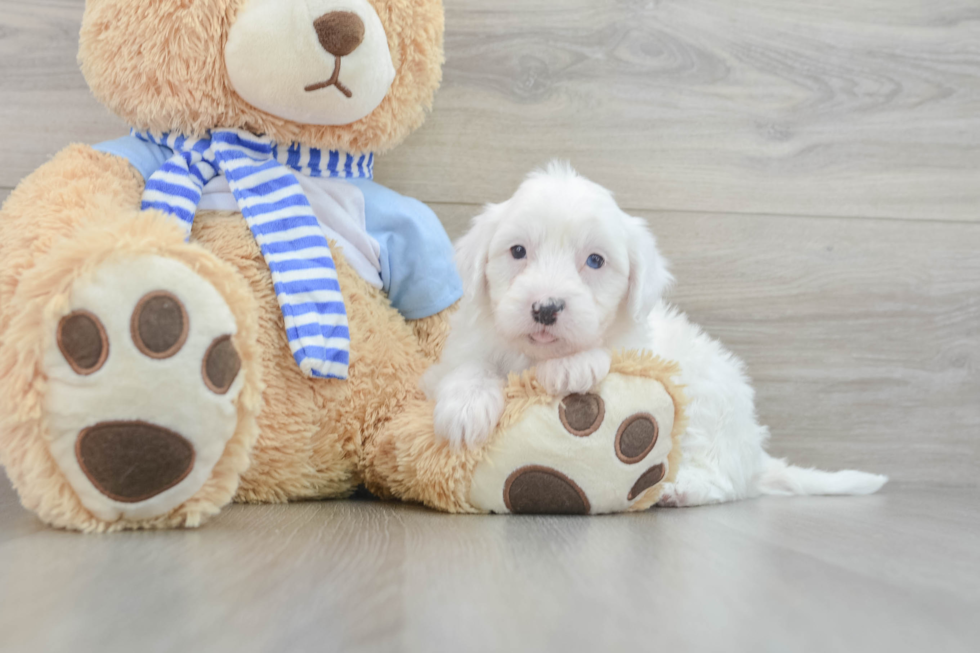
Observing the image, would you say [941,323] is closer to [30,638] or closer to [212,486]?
[212,486]

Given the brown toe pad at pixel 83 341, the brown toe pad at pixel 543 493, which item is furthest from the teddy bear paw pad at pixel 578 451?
the brown toe pad at pixel 83 341

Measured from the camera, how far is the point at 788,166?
1.75 meters

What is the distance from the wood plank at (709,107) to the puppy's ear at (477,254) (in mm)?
437

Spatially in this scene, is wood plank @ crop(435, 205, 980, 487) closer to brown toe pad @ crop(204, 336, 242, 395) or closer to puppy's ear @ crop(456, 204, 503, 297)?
puppy's ear @ crop(456, 204, 503, 297)

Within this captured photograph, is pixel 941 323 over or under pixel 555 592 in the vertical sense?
over

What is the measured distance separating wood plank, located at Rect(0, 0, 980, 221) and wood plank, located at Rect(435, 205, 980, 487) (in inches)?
2.7

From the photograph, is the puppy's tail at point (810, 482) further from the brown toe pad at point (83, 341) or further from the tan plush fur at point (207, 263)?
the brown toe pad at point (83, 341)

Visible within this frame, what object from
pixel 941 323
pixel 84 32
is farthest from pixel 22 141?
pixel 941 323

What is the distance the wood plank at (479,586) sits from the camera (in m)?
0.56

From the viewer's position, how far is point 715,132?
5.64 ft

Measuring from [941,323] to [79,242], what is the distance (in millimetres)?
1827

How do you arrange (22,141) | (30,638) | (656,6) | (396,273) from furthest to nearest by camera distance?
(656,6), (22,141), (396,273), (30,638)

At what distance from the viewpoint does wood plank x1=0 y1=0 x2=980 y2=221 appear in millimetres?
1641

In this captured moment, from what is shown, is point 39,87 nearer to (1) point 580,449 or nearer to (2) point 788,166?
(1) point 580,449
